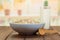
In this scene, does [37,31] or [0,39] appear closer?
[0,39]

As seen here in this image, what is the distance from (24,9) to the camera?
226 cm

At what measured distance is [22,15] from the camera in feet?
7.45

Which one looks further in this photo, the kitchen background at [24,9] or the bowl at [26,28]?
the kitchen background at [24,9]

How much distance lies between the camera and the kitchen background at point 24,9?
7.34ft

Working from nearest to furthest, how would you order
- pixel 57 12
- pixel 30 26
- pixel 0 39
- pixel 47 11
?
pixel 0 39 → pixel 30 26 → pixel 47 11 → pixel 57 12

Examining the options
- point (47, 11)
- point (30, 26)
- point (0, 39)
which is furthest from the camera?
point (47, 11)

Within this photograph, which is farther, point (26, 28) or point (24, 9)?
point (24, 9)

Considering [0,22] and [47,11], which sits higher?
[47,11]

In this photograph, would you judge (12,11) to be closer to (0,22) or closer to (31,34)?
(0,22)

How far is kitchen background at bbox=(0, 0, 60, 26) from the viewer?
2.24m

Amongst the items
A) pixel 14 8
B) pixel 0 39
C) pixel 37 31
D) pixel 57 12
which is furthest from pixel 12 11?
pixel 0 39

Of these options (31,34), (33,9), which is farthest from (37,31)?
(33,9)

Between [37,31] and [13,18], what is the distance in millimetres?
1015

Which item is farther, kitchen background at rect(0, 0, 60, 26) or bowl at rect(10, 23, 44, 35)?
kitchen background at rect(0, 0, 60, 26)
